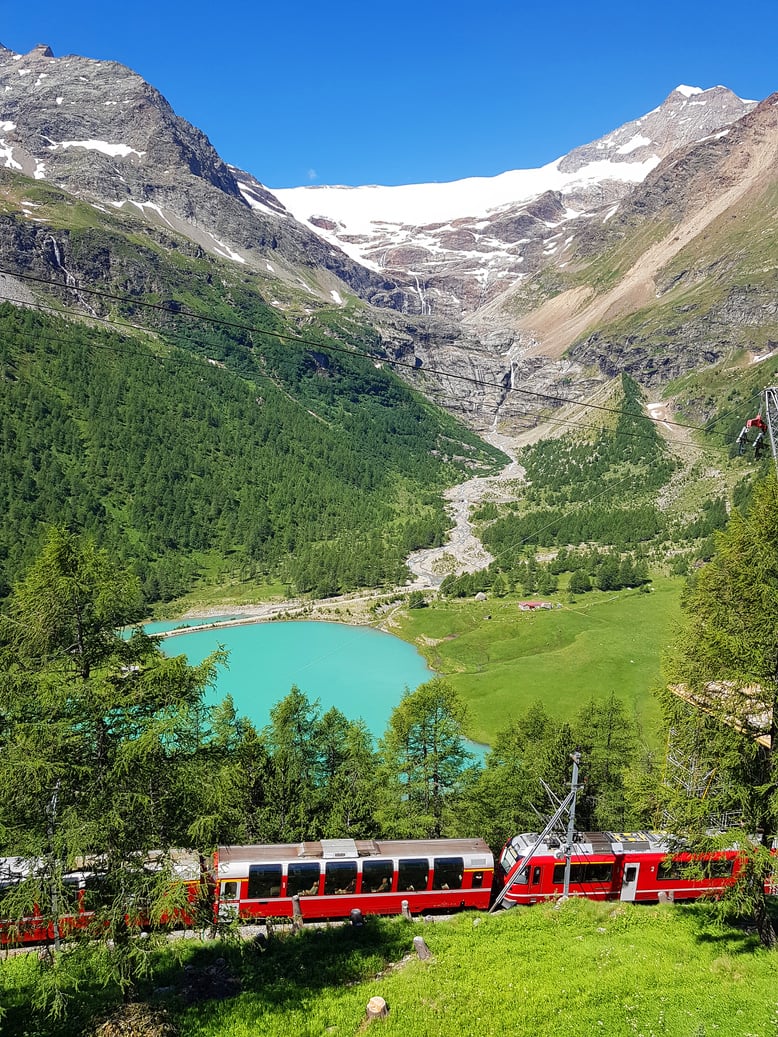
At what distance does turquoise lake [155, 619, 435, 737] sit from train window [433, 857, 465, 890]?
115ft

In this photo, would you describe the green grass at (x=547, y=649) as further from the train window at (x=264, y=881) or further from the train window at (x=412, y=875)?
the train window at (x=264, y=881)

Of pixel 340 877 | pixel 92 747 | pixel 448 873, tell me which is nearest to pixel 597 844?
pixel 448 873

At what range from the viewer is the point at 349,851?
23938mm

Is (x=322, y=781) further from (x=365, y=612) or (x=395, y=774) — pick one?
(x=365, y=612)

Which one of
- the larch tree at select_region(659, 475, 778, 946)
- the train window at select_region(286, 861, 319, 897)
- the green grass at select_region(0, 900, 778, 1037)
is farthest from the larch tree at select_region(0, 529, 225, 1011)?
the larch tree at select_region(659, 475, 778, 946)

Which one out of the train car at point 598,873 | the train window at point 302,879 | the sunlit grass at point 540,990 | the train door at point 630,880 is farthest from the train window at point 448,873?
the train door at point 630,880

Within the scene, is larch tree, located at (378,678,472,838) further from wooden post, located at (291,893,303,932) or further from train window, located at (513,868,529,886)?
wooden post, located at (291,893,303,932)

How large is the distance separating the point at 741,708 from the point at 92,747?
54.7ft

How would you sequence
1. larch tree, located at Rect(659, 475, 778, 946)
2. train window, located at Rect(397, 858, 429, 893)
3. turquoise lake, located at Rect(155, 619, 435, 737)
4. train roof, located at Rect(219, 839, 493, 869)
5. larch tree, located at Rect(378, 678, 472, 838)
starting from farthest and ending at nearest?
turquoise lake, located at Rect(155, 619, 435, 737) < larch tree, located at Rect(378, 678, 472, 838) < train window, located at Rect(397, 858, 429, 893) < train roof, located at Rect(219, 839, 493, 869) < larch tree, located at Rect(659, 475, 778, 946)

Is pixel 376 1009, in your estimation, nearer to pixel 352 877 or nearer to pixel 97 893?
pixel 97 893

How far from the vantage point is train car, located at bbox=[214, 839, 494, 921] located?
2270cm

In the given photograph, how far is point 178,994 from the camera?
15398 millimetres

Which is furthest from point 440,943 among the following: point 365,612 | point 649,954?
point 365,612

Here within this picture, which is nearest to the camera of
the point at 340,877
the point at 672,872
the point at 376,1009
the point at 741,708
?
the point at 376,1009
